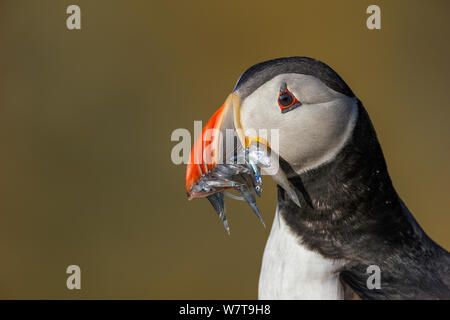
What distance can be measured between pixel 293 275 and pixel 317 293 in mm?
60

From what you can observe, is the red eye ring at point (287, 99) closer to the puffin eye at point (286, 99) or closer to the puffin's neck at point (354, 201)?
the puffin eye at point (286, 99)

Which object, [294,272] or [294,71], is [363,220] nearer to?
[294,272]

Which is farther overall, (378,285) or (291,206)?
(291,206)

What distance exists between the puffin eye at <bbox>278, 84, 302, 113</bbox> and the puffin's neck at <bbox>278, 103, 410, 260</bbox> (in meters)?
0.13

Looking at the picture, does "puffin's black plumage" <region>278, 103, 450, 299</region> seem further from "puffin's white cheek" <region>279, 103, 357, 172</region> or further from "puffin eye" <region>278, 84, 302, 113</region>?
"puffin eye" <region>278, 84, 302, 113</region>

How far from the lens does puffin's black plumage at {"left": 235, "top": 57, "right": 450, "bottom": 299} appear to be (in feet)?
2.93

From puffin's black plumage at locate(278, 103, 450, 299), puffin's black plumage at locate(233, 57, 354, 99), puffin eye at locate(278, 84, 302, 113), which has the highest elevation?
puffin's black plumage at locate(233, 57, 354, 99)

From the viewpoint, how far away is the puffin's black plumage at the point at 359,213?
0.89 meters

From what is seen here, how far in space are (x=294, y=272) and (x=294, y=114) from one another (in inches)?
12.4

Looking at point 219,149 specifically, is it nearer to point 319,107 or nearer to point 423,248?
point 319,107

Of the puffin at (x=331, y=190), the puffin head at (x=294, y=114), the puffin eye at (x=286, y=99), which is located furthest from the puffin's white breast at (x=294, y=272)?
the puffin eye at (x=286, y=99)

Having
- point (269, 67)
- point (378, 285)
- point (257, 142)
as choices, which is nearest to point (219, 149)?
point (257, 142)

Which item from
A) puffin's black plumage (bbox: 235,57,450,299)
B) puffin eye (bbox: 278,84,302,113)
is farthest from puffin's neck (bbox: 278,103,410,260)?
puffin eye (bbox: 278,84,302,113)

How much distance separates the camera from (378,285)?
33.9 inches
